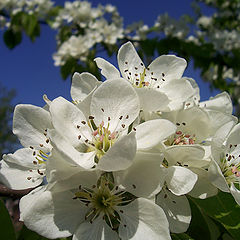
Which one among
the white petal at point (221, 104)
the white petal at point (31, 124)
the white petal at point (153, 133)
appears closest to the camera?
the white petal at point (153, 133)

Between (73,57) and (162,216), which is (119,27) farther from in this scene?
(162,216)

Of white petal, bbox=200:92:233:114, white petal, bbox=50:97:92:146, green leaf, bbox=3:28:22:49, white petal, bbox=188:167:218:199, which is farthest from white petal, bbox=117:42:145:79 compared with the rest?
green leaf, bbox=3:28:22:49

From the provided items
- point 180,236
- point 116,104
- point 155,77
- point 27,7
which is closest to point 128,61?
point 155,77

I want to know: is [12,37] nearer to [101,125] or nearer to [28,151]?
[28,151]

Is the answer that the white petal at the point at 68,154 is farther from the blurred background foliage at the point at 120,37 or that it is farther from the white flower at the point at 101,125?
the blurred background foliage at the point at 120,37

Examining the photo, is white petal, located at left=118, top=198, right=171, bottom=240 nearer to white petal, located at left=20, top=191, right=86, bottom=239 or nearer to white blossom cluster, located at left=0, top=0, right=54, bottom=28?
white petal, located at left=20, top=191, right=86, bottom=239

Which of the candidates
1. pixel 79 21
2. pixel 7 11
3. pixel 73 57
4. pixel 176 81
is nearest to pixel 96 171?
pixel 176 81

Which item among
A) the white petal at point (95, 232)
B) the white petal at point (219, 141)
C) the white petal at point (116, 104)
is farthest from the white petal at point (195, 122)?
the white petal at point (95, 232)
